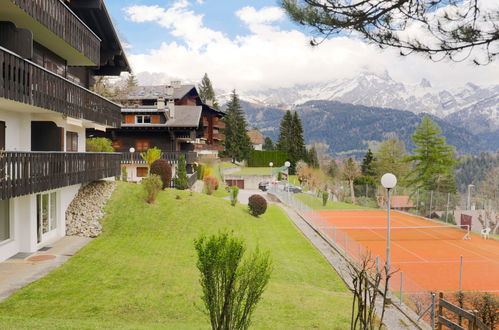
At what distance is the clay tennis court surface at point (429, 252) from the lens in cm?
1767

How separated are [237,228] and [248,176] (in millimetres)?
38829

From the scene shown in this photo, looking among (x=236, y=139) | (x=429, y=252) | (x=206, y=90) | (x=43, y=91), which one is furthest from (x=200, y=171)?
(x=206, y=90)

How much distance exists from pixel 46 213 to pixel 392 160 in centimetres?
6704

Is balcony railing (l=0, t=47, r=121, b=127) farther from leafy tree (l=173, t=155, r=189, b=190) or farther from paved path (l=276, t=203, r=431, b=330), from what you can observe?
leafy tree (l=173, t=155, r=189, b=190)

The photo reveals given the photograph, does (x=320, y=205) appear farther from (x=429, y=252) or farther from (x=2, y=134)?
(x=2, y=134)

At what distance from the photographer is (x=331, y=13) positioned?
9.46 m

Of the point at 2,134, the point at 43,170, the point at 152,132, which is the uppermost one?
the point at 152,132

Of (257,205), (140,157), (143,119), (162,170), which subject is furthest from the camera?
(143,119)

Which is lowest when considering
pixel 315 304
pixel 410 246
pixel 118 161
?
pixel 410 246

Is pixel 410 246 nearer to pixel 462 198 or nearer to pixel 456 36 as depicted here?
pixel 462 198

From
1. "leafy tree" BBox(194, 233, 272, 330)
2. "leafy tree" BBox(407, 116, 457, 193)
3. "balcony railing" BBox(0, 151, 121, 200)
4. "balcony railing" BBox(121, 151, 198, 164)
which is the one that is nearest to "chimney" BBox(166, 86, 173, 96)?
"balcony railing" BBox(121, 151, 198, 164)

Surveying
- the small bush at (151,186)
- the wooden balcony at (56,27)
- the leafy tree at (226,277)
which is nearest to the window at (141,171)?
the small bush at (151,186)

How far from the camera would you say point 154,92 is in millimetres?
59000

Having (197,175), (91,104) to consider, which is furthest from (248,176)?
(91,104)
